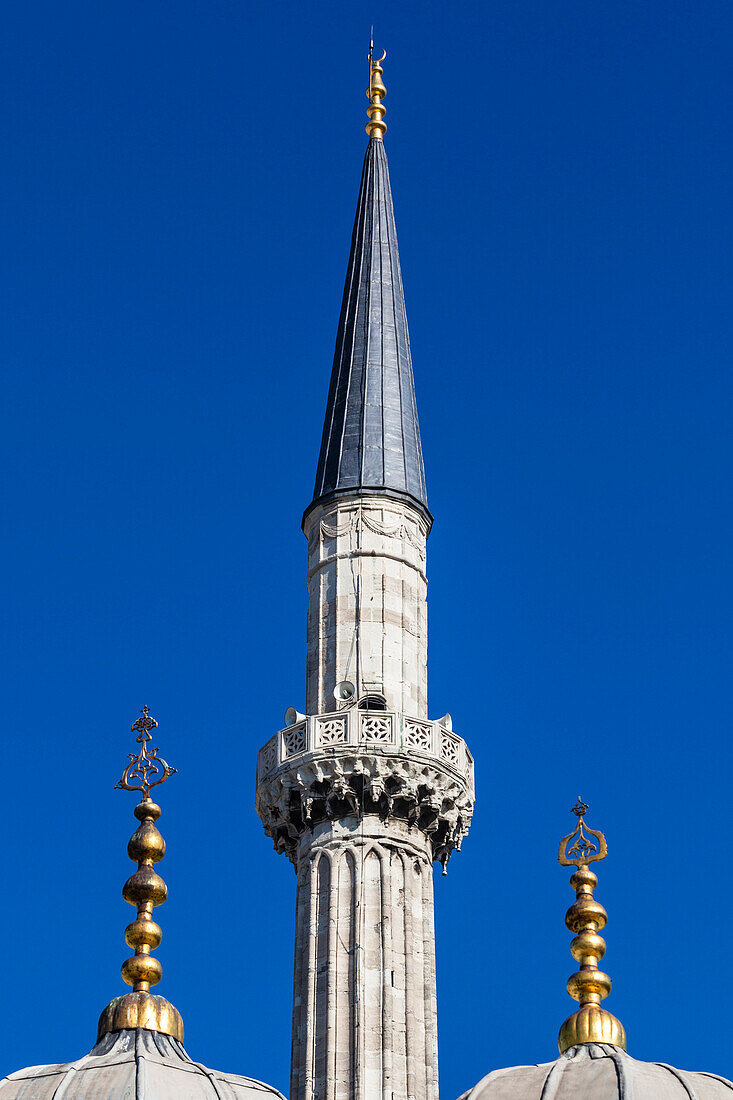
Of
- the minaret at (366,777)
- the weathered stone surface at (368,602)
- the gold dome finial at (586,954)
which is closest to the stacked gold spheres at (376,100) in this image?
the minaret at (366,777)

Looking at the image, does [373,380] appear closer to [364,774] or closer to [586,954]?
[364,774]

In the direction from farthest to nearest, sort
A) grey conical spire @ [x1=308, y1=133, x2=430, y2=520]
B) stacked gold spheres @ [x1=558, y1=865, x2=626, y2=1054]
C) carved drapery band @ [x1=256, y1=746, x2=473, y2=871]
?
grey conical spire @ [x1=308, y1=133, x2=430, y2=520], carved drapery band @ [x1=256, y1=746, x2=473, y2=871], stacked gold spheres @ [x1=558, y1=865, x2=626, y2=1054]

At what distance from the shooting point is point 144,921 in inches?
1203

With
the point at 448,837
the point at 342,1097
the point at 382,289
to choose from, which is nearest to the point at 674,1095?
the point at 342,1097

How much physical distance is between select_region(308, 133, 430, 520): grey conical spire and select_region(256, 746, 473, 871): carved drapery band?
17.9ft

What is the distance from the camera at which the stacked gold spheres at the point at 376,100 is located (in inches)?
2023

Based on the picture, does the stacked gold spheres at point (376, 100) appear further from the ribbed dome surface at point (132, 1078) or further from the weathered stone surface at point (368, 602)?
the ribbed dome surface at point (132, 1078)

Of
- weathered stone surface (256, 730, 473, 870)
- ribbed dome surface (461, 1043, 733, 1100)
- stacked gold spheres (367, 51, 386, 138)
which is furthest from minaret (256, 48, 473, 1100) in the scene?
ribbed dome surface (461, 1043, 733, 1100)

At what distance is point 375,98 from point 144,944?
25.8m

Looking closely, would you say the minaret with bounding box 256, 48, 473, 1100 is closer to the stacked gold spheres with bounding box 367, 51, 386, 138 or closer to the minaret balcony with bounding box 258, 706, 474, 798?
the minaret balcony with bounding box 258, 706, 474, 798

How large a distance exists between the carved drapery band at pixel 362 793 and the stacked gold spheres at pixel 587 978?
28.3 ft

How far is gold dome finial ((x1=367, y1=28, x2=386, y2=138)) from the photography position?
51375mm

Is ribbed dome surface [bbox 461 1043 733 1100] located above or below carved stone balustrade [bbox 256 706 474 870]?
below

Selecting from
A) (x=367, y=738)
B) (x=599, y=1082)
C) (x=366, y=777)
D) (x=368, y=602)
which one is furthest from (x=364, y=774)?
(x=599, y=1082)
